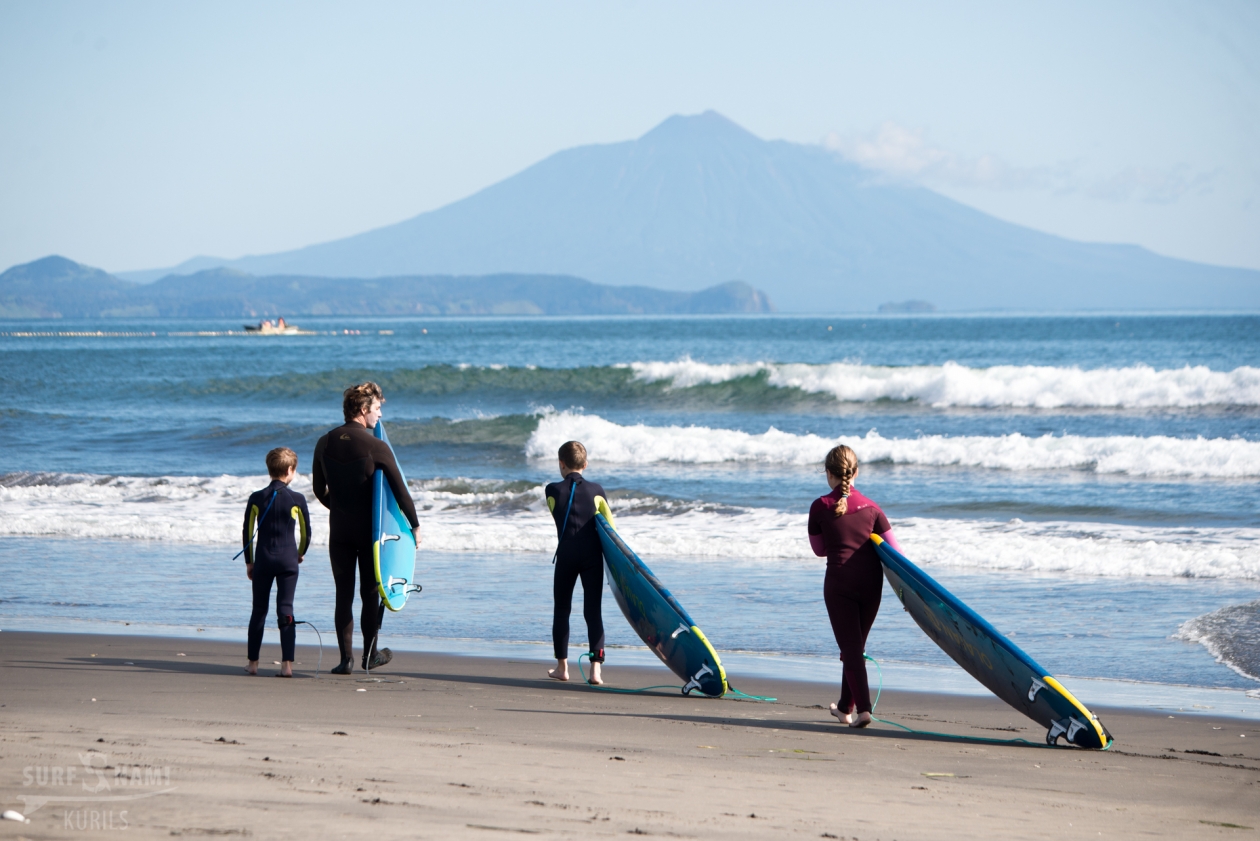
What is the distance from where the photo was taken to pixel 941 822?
3471mm

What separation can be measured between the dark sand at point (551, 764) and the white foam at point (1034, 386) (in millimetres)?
22864

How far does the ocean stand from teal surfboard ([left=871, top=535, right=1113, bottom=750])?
1.12m

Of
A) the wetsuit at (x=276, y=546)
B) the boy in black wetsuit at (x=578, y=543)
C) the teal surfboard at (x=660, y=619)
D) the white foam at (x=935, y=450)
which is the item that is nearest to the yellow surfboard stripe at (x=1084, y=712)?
the teal surfboard at (x=660, y=619)

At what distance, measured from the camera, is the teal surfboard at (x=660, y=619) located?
5.68 m

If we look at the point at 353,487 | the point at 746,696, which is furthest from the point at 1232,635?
the point at 353,487

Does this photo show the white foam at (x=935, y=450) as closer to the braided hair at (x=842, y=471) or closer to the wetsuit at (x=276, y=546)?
the braided hair at (x=842, y=471)

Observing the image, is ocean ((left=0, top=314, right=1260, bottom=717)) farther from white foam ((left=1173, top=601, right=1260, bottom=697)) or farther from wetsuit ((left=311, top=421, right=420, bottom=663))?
wetsuit ((left=311, top=421, right=420, bottom=663))

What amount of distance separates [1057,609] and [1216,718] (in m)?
2.80

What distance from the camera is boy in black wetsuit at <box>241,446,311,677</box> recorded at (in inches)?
232

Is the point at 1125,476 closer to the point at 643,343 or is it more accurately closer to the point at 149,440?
the point at 149,440

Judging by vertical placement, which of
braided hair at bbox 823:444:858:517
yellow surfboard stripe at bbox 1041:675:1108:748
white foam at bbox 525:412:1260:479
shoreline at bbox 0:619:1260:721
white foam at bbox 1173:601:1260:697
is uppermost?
braided hair at bbox 823:444:858:517

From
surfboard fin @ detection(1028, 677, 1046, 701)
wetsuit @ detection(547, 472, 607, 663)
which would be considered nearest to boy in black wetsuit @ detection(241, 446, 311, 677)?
wetsuit @ detection(547, 472, 607, 663)

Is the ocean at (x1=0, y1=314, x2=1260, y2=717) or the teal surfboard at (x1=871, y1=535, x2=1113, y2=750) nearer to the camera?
the teal surfboard at (x1=871, y1=535, x2=1113, y2=750)

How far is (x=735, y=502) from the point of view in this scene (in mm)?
14281
